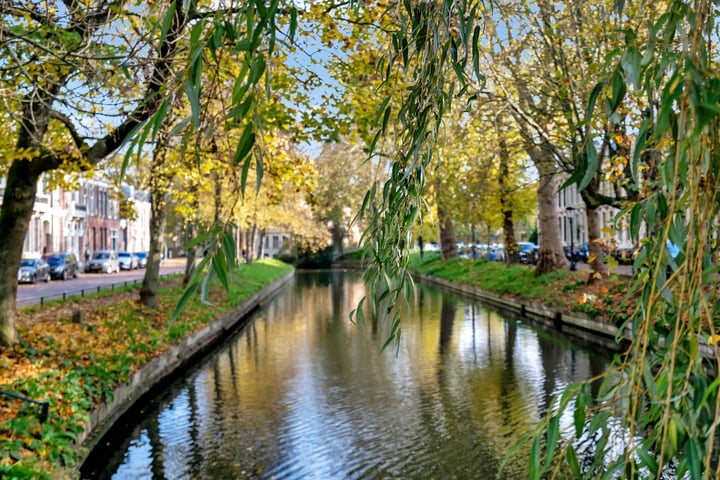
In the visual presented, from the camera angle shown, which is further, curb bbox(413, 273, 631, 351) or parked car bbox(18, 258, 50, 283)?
parked car bbox(18, 258, 50, 283)

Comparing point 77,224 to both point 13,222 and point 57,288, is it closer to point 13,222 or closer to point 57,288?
point 57,288

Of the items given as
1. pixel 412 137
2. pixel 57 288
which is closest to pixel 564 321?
pixel 412 137

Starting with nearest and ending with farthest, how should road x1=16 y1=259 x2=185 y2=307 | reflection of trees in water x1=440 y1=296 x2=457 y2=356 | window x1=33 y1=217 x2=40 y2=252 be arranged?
1. reflection of trees in water x1=440 y1=296 x2=457 y2=356
2. road x1=16 y1=259 x2=185 y2=307
3. window x1=33 y1=217 x2=40 y2=252

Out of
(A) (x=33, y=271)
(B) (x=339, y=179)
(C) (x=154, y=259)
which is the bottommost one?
(A) (x=33, y=271)

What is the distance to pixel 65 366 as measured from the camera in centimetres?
1024

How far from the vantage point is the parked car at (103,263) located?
45.2 meters

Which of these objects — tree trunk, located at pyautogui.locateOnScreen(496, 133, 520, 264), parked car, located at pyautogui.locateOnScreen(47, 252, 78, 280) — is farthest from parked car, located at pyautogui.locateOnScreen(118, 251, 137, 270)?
tree trunk, located at pyautogui.locateOnScreen(496, 133, 520, 264)

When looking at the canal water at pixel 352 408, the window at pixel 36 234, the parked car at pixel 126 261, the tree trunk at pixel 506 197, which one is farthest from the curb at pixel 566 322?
the parked car at pixel 126 261

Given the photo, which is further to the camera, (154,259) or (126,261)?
(126,261)

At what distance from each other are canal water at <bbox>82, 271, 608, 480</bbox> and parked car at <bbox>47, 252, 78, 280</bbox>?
2048 cm

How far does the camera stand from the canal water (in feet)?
29.2

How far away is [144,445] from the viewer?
968cm

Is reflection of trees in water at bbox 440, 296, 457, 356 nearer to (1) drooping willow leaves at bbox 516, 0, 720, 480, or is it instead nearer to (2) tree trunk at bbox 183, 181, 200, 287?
(2) tree trunk at bbox 183, 181, 200, 287

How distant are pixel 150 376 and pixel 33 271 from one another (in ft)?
75.8
